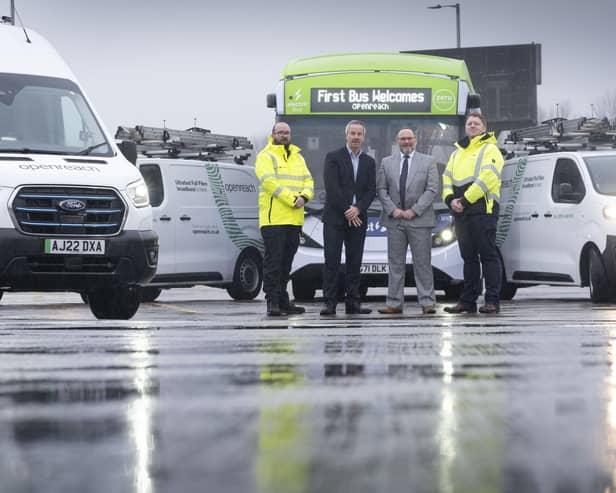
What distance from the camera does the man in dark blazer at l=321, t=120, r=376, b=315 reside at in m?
13.2

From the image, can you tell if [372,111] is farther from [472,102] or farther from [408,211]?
[408,211]

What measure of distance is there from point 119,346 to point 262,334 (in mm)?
1286

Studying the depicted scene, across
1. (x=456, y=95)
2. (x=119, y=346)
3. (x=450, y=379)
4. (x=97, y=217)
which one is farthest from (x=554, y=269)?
(x=450, y=379)

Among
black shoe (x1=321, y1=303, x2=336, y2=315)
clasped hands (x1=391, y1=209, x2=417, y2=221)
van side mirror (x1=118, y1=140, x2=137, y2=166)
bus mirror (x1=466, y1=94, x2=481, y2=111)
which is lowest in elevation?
black shoe (x1=321, y1=303, x2=336, y2=315)

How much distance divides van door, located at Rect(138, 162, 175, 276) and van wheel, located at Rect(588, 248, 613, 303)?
527 cm

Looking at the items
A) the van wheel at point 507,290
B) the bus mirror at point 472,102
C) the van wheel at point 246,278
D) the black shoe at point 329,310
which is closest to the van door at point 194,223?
the van wheel at point 246,278

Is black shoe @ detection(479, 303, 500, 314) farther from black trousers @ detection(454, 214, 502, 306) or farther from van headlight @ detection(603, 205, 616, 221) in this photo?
van headlight @ detection(603, 205, 616, 221)

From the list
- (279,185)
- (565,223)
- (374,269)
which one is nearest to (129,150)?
(279,185)

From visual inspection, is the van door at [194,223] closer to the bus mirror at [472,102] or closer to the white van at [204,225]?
the white van at [204,225]

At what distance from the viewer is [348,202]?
13180mm

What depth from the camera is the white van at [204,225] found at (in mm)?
17812

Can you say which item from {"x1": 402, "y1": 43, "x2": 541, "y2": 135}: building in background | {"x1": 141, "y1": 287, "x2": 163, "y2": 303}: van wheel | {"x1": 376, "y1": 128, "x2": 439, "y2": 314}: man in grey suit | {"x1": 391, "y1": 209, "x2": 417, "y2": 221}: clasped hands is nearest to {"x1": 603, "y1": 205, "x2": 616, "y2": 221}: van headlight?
{"x1": 376, "y1": 128, "x2": 439, "y2": 314}: man in grey suit

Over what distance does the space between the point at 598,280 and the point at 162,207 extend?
5.59 m

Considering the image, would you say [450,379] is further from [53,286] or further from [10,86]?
[10,86]
